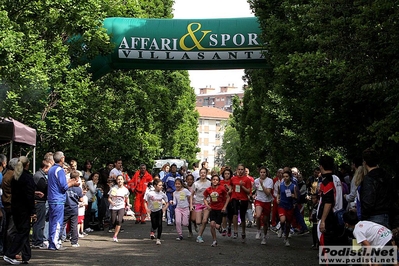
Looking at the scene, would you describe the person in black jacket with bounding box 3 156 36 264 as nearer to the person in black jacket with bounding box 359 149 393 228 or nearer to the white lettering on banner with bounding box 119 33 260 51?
the person in black jacket with bounding box 359 149 393 228

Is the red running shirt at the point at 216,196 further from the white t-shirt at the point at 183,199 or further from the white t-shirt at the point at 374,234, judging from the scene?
the white t-shirt at the point at 374,234

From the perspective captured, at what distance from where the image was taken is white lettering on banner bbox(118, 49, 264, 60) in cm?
2800

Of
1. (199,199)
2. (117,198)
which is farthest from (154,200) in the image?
(199,199)

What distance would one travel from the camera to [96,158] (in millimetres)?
37656

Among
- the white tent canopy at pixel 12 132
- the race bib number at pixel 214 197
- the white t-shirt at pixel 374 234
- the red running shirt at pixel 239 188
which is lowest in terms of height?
the white t-shirt at pixel 374 234

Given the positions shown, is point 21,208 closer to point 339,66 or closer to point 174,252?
point 174,252

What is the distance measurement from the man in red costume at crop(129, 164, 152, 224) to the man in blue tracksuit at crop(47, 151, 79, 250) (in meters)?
10.5

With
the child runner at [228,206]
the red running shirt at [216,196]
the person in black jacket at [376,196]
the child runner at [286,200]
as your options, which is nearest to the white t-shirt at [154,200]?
the red running shirt at [216,196]

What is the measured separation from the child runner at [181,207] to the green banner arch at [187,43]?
315 inches

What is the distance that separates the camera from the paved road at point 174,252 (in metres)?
14.9

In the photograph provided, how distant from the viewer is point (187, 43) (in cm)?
2831

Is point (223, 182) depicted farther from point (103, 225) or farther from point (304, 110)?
point (103, 225)

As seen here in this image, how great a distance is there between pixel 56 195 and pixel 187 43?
41.4 feet

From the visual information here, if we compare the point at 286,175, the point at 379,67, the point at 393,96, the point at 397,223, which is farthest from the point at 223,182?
the point at 397,223
